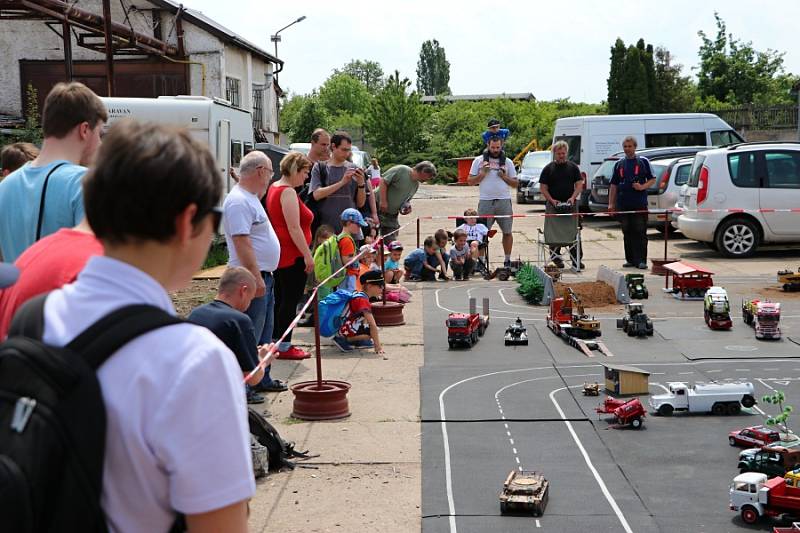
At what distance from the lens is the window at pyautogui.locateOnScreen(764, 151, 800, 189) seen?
18.3 m

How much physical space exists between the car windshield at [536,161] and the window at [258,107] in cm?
1007

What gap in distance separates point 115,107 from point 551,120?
49.6 m

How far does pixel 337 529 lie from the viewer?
18.9ft

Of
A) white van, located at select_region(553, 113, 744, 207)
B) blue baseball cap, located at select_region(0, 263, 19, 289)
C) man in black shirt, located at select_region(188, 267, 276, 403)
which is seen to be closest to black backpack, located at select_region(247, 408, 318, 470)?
man in black shirt, located at select_region(188, 267, 276, 403)

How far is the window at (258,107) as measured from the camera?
1577 inches

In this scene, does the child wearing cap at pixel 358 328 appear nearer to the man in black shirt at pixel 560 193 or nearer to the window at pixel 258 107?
the man in black shirt at pixel 560 193

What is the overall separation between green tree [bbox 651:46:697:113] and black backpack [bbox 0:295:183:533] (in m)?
57.0

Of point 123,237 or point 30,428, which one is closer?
point 30,428

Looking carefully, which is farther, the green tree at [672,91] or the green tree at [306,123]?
the green tree at [306,123]

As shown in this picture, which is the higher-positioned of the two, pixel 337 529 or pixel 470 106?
pixel 470 106

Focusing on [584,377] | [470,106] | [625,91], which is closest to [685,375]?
[584,377]

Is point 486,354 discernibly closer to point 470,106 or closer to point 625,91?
point 625,91

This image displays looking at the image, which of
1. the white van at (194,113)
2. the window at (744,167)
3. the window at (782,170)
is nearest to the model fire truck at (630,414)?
the window at (744,167)

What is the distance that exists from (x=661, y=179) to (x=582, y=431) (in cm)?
1663
